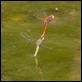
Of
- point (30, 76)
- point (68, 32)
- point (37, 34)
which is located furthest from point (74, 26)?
point (30, 76)


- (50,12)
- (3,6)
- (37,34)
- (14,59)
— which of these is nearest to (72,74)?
(14,59)

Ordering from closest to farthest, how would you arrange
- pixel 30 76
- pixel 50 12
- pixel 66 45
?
pixel 30 76
pixel 66 45
pixel 50 12

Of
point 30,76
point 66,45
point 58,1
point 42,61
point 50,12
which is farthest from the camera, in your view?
point 58,1

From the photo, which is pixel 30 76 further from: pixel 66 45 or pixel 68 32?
pixel 68 32

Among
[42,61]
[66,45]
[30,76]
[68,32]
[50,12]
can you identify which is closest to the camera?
[30,76]

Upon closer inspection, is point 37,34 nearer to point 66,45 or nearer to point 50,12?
point 66,45

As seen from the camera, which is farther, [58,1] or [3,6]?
[58,1]
